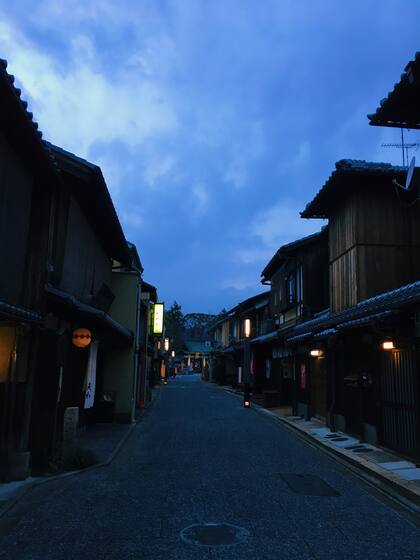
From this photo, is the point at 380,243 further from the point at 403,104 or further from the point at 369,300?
the point at 403,104

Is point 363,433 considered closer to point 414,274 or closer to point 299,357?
point 414,274

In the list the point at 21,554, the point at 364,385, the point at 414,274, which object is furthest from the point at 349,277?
the point at 21,554

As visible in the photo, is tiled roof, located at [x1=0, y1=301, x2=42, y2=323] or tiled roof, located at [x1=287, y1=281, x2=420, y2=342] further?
tiled roof, located at [x1=287, y1=281, x2=420, y2=342]

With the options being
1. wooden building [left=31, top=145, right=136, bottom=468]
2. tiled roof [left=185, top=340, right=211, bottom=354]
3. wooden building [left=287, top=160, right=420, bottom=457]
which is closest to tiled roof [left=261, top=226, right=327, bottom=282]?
wooden building [left=287, top=160, right=420, bottom=457]

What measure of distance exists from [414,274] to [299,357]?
27.4 ft

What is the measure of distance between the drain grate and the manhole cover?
8.46 feet

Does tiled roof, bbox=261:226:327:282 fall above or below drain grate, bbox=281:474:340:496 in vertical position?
above

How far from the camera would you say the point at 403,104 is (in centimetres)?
885

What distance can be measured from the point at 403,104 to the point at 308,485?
25.0ft

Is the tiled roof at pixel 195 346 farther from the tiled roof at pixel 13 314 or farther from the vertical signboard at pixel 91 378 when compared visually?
the tiled roof at pixel 13 314

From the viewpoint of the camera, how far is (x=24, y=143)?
8906mm

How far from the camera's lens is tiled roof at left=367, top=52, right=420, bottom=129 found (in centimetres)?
784

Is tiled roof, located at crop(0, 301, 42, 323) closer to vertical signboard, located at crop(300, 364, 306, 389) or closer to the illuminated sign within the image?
vertical signboard, located at crop(300, 364, 306, 389)

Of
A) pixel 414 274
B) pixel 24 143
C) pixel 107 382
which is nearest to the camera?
pixel 24 143
